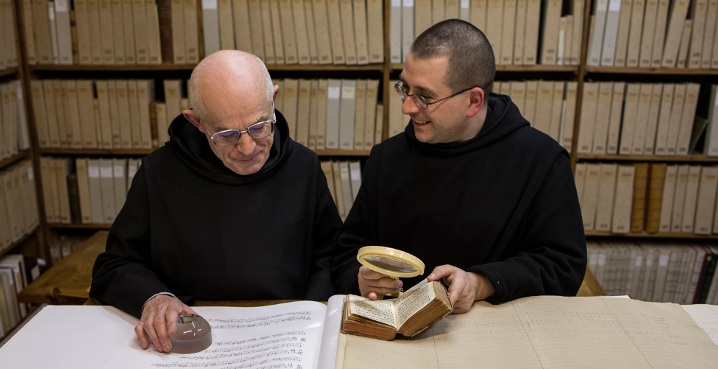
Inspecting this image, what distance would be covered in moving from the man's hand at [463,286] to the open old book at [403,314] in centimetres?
3

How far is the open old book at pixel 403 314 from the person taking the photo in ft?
3.57

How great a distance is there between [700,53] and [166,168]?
2.64m

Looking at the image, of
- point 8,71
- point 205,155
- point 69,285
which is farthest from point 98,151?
point 205,155

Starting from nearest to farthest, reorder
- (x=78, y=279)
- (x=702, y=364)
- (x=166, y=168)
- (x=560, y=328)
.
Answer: (x=702, y=364) → (x=560, y=328) → (x=166, y=168) → (x=78, y=279)

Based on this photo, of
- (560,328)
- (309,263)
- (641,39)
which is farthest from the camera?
(641,39)

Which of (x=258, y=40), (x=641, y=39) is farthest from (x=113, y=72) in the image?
(x=641, y=39)

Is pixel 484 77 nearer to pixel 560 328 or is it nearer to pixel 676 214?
pixel 560 328

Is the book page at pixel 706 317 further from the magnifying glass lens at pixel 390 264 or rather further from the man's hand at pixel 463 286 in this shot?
the magnifying glass lens at pixel 390 264

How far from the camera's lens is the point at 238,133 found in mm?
1338

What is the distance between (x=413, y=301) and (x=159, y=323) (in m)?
0.50

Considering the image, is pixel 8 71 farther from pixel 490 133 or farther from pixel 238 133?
pixel 490 133

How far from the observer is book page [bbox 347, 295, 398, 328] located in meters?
1.12

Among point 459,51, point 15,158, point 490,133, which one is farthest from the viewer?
point 15,158

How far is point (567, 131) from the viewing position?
3027 mm
